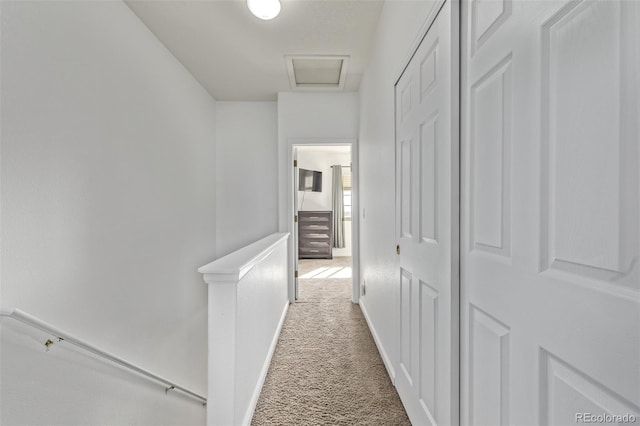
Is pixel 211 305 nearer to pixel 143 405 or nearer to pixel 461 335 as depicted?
pixel 461 335

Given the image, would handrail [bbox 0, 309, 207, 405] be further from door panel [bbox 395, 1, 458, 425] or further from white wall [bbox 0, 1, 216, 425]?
door panel [bbox 395, 1, 458, 425]

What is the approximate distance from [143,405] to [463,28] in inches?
116

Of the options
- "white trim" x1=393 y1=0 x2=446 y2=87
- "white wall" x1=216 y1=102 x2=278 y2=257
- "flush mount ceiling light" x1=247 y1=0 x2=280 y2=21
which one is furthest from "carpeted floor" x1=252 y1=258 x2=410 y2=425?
"flush mount ceiling light" x1=247 y1=0 x2=280 y2=21

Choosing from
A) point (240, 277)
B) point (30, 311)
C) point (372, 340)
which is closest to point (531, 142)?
point (240, 277)

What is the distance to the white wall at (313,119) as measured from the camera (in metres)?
3.81

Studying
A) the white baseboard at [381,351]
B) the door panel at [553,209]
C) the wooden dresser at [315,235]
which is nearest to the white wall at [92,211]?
the white baseboard at [381,351]

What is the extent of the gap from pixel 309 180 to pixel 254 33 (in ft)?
15.7

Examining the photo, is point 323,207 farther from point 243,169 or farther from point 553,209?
point 553,209

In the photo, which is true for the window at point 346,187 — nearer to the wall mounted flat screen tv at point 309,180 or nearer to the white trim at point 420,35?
the wall mounted flat screen tv at point 309,180

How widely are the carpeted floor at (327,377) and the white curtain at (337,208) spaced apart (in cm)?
392

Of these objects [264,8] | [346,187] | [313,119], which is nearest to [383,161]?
[264,8]

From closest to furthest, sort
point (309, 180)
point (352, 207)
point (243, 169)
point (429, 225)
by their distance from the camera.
Result: point (429, 225) < point (352, 207) < point (243, 169) < point (309, 180)

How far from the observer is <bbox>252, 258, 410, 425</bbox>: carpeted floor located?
1730 mm

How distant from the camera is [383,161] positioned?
2.34 metres
